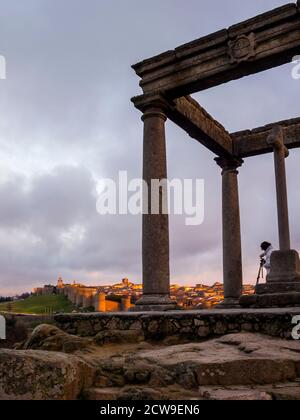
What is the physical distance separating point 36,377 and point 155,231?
6.64 meters

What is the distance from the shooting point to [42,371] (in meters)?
3.64

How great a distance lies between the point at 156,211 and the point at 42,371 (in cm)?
678

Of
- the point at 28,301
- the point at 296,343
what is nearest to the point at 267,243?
the point at 296,343

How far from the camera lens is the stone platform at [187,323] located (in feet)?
21.6

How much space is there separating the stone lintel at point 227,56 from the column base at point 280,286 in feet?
14.4

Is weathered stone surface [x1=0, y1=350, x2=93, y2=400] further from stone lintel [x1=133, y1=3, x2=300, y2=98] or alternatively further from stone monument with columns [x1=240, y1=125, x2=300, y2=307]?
stone lintel [x1=133, y1=3, x2=300, y2=98]

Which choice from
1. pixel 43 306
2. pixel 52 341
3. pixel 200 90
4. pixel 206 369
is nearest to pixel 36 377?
pixel 206 369

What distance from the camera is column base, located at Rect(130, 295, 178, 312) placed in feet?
30.4

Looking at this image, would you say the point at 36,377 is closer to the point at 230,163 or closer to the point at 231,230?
the point at 231,230

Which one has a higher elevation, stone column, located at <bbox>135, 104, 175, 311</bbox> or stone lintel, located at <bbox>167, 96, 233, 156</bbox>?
stone lintel, located at <bbox>167, 96, 233, 156</bbox>

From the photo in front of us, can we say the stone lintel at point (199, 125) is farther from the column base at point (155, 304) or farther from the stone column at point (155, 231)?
the column base at point (155, 304)

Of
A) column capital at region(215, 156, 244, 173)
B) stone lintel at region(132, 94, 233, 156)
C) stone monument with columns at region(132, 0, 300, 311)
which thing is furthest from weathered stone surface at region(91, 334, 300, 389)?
column capital at region(215, 156, 244, 173)

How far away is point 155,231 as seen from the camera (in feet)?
33.1

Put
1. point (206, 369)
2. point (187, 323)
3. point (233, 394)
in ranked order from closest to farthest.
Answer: point (233, 394) → point (206, 369) → point (187, 323)
